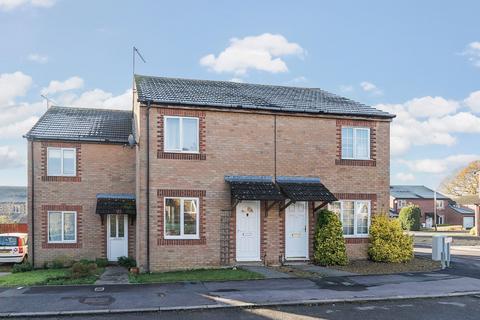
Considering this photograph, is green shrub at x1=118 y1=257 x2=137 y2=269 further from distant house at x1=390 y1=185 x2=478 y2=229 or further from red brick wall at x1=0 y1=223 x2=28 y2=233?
distant house at x1=390 y1=185 x2=478 y2=229

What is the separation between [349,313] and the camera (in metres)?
9.86

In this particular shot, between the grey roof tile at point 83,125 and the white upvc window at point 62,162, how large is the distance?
58cm

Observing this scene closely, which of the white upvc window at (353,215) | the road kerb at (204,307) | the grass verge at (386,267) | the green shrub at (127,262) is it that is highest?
the white upvc window at (353,215)

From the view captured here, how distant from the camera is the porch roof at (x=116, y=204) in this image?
60.5 feet

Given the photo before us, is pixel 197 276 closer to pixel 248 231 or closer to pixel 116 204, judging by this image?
pixel 248 231

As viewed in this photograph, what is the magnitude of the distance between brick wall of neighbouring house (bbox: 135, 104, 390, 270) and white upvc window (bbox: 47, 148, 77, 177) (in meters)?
4.78

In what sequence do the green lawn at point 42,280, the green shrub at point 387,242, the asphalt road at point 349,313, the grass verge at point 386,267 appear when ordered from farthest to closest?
1. the green shrub at point 387,242
2. the grass verge at point 386,267
3. the green lawn at point 42,280
4. the asphalt road at point 349,313

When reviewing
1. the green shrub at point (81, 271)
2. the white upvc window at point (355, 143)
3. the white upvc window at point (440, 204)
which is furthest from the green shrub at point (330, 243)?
the white upvc window at point (440, 204)

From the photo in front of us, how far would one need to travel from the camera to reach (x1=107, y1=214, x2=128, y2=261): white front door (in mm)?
19312

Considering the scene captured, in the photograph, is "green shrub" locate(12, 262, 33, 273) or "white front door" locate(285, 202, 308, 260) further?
"green shrub" locate(12, 262, 33, 273)

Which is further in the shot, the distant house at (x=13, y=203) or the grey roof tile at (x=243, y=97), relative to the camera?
the distant house at (x=13, y=203)

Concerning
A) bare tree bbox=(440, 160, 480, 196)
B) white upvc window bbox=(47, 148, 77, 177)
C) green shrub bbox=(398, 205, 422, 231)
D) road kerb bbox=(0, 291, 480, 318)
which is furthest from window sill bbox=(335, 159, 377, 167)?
bare tree bbox=(440, 160, 480, 196)

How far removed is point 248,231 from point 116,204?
20.3ft

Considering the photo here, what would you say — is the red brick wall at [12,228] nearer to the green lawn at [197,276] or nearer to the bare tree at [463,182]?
the green lawn at [197,276]
